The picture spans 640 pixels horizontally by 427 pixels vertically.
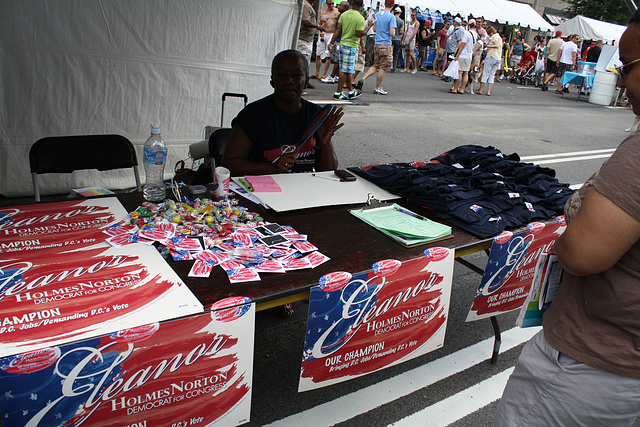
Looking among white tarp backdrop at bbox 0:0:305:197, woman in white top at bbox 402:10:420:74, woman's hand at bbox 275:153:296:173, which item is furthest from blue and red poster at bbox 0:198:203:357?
woman in white top at bbox 402:10:420:74

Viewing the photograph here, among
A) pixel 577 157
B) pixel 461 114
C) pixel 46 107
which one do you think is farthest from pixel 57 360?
pixel 461 114

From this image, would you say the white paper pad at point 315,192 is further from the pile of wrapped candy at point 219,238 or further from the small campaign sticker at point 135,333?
the small campaign sticker at point 135,333

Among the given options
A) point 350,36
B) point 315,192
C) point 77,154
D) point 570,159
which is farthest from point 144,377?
point 350,36

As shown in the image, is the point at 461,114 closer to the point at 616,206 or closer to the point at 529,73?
the point at 616,206

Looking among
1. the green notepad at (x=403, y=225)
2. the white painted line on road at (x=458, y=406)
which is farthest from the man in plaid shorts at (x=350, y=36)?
the white painted line on road at (x=458, y=406)

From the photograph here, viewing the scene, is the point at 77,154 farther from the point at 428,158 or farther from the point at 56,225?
the point at 428,158

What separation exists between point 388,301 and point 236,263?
23.7 inches

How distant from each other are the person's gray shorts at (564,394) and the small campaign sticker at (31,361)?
128 cm

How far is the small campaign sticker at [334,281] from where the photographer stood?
5.16 ft

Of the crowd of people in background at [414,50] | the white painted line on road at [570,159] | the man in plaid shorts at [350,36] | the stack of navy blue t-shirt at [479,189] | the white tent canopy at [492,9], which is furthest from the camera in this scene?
the white tent canopy at [492,9]

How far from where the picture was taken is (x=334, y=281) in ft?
5.21

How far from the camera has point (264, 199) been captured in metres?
2.23

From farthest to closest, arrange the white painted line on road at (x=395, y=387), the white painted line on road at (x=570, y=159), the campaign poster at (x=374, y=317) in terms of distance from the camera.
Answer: the white painted line on road at (x=570, y=159) → the white painted line on road at (x=395, y=387) → the campaign poster at (x=374, y=317)

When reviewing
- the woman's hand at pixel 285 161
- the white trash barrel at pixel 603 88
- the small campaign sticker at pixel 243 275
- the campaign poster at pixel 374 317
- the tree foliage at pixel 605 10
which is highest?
the tree foliage at pixel 605 10
